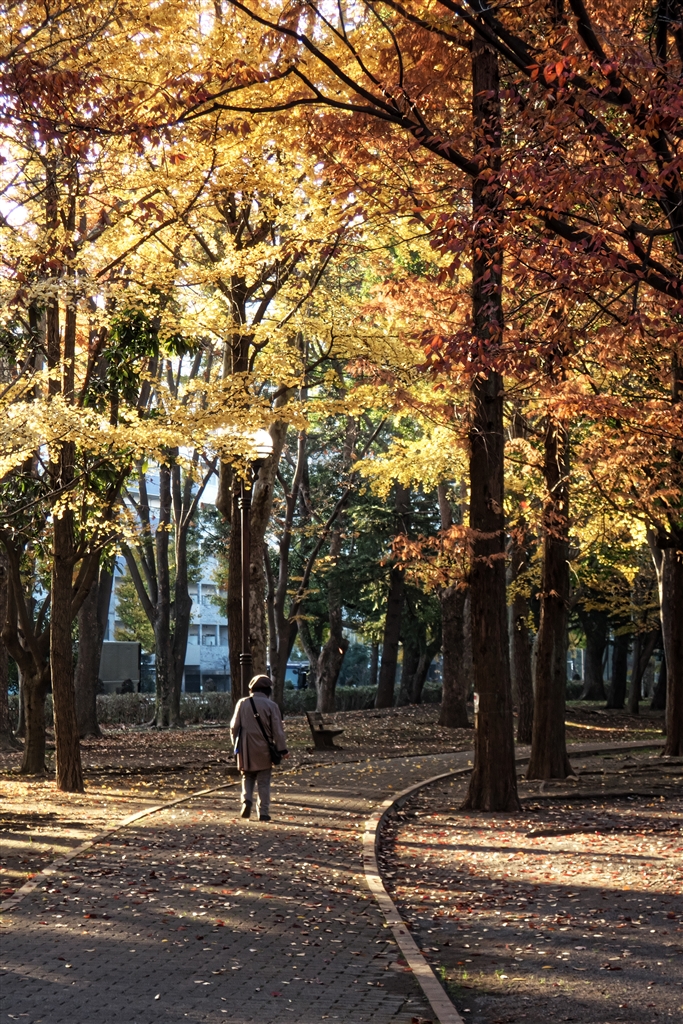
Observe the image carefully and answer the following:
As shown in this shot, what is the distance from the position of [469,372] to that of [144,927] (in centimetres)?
458

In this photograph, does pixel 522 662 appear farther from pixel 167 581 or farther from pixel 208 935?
pixel 208 935

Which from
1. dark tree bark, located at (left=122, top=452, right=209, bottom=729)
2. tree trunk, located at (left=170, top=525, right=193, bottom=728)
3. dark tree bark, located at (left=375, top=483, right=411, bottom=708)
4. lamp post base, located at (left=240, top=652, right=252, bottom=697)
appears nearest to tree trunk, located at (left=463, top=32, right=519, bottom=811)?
lamp post base, located at (left=240, top=652, right=252, bottom=697)

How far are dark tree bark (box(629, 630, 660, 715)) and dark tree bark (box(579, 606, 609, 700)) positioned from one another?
1.53 meters

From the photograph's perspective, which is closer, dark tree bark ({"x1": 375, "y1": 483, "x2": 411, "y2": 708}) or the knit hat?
the knit hat

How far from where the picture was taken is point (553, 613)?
18344 millimetres

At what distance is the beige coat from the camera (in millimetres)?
13445

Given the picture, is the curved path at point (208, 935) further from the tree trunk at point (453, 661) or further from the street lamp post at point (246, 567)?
the tree trunk at point (453, 661)

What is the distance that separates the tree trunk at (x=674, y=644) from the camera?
22688mm

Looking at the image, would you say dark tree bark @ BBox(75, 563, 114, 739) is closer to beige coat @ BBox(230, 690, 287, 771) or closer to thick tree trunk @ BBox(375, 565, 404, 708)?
thick tree trunk @ BBox(375, 565, 404, 708)

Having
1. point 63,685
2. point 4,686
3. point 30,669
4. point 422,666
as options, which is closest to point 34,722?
point 30,669

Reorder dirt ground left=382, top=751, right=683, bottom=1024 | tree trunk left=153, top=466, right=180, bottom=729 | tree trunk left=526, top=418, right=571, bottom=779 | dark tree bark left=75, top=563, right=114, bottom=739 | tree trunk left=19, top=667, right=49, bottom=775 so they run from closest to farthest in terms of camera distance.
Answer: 1. dirt ground left=382, top=751, right=683, bottom=1024
2. tree trunk left=526, top=418, right=571, bottom=779
3. tree trunk left=19, top=667, right=49, bottom=775
4. dark tree bark left=75, top=563, right=114, bottom=739
5. tree trunk left=153, top=466, right=180, bottom=729

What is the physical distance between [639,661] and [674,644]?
2332 cm

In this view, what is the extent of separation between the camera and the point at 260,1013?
19.5 ft

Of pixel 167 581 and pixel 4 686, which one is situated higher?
pixel 167 581
